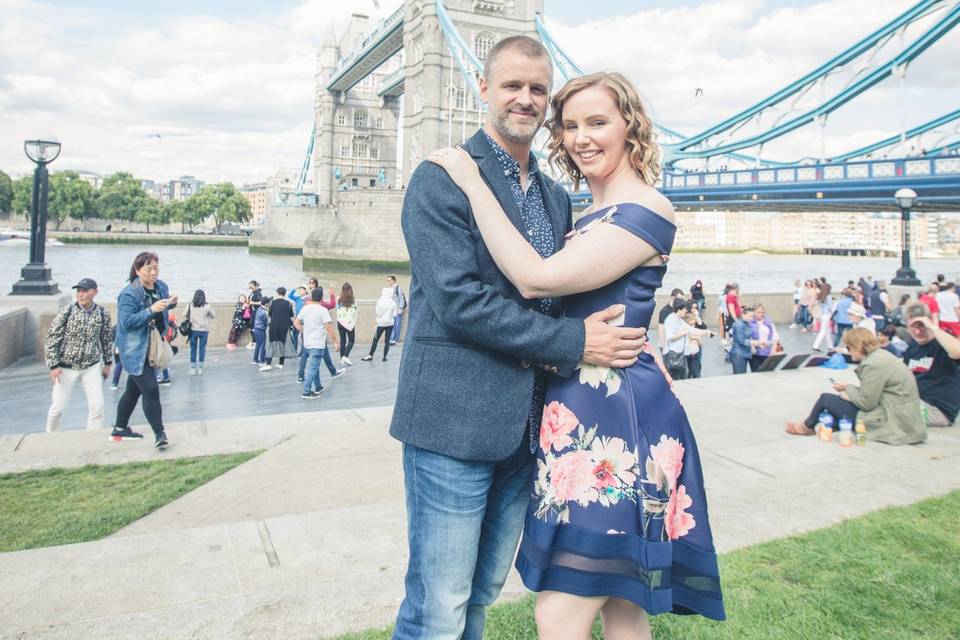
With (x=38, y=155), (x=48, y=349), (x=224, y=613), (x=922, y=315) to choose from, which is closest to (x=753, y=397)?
(x=922, y=315)

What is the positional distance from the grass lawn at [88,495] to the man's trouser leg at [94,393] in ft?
4.13

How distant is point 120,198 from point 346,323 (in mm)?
83768

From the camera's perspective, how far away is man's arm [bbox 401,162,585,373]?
4.36ft

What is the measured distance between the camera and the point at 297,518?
2891mm

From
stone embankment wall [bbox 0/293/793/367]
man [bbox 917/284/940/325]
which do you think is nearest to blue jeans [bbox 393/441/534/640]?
stone embankment wall [bbox 0/293/793/367]

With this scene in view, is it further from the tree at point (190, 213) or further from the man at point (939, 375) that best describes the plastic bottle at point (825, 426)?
the tree at point (190, 213)

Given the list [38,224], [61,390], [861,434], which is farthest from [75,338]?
[861,434]

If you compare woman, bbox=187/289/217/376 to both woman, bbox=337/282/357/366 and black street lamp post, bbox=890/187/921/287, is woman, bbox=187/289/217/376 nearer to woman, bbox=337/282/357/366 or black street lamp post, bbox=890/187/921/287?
woman, bbox=337/282/357/366

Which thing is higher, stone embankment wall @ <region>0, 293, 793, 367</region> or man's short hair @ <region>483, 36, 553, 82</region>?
man's short hair @ <region>483, 36, 553, 82</region>

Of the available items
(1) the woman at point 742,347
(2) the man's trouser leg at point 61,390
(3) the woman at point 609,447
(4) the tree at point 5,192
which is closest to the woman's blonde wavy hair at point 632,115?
(3) the woman at point 609,447

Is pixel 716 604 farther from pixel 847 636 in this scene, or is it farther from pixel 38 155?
pixel 38 155

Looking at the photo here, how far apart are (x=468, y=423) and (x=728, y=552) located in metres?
1.67

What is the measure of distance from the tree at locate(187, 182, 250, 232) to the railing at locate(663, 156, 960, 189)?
69.1 metres

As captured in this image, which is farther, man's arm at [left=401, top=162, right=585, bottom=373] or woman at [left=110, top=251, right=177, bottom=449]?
woman at [left=110, top=251, right=177, bottom=449]
